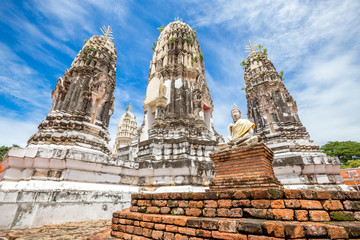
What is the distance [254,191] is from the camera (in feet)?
8.19

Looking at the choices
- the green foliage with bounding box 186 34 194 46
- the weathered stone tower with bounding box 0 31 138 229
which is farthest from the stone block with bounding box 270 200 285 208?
the green foliage with bounding box 186 34 194 46

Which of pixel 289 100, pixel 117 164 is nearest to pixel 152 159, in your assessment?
pixel 117 164

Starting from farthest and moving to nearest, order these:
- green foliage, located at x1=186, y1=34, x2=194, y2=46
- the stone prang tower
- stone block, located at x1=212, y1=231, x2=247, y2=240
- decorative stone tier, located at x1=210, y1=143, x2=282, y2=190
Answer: green foliage, located at x1=186, y1=34, x2=194, y2=46, the stone prang tower, decorative stone tier, located at x1=210, y1=143, x2=282, y2=190, stone block, located at x1=212, y1=231, x2=247, y2=240

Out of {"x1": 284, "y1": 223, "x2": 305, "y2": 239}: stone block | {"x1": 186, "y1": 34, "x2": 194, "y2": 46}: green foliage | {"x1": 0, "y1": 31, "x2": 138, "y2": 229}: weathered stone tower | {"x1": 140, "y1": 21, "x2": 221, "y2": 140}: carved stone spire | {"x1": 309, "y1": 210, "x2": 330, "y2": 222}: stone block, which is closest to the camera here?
{"x1": 284, "y1": 223, "x2": 305, "y2": 239}: stone block

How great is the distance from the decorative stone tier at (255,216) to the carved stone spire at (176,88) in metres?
6.83

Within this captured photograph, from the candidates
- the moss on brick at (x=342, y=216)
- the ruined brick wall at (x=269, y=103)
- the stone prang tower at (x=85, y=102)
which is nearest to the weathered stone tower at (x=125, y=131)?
the stone prang tower at (x=85, y=102)

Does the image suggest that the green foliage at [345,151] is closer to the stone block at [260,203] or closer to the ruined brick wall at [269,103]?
the ruined brick wall at [269,103]

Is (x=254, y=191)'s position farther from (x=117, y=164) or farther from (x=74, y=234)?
(x=117, y=164)

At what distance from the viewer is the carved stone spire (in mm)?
10203

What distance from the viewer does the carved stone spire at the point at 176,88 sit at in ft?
33.5

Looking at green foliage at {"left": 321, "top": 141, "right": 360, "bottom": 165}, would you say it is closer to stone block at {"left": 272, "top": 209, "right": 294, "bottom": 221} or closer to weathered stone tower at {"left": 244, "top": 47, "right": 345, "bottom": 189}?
weathered stone tower at {"left": 244, "top": 47, "right": 345, "bottom": 189}

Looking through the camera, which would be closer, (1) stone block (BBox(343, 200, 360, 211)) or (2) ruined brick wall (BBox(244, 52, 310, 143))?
(1) stone block (BBox(343, 200, 360, 211))

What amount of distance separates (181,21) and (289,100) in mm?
11114

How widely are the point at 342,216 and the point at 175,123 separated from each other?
26.3 feet
